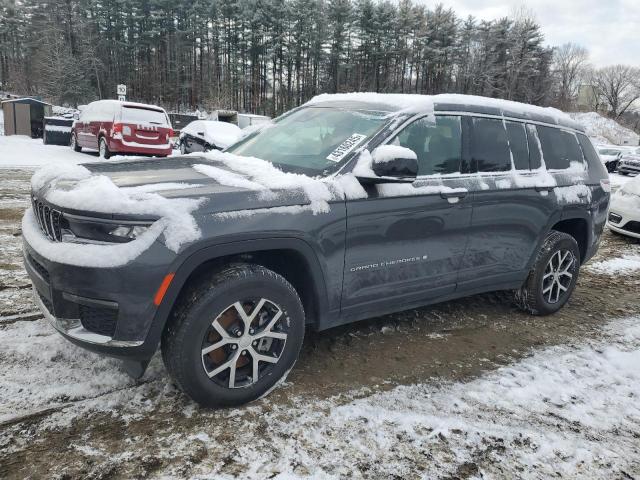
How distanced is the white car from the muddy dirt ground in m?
3.48

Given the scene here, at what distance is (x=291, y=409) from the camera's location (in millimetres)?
2734

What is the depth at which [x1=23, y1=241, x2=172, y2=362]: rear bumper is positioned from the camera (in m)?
2.24

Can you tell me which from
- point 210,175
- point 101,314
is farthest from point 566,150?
point 101,314

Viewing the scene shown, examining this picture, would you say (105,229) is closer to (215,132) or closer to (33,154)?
(215,132)

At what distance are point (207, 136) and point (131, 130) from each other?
2.99m

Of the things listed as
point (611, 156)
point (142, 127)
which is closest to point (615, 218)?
point (142, 127)

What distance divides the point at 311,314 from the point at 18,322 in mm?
2204

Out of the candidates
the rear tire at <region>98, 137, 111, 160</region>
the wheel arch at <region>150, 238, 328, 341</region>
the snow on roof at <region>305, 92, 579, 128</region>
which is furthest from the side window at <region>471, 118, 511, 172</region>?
the rear tire at <region>98, 137, 111, 160</region>

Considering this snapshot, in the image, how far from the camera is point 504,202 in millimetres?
3812

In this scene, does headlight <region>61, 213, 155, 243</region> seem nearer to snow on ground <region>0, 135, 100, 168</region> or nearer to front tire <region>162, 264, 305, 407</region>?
front tire <region>162, 264, 305, 407</region>

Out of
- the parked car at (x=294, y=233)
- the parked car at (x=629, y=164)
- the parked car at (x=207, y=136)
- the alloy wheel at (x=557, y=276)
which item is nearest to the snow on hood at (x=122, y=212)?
the parked car at (x=294, y=233)

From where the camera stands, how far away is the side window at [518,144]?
Result: 400cm

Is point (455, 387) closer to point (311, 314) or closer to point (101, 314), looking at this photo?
point (311, 314)

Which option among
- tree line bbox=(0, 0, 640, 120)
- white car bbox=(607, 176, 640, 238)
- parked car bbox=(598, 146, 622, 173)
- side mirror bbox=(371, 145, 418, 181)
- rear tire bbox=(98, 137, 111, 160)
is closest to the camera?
side mirror bbox=(371, 145, 418, 181)
